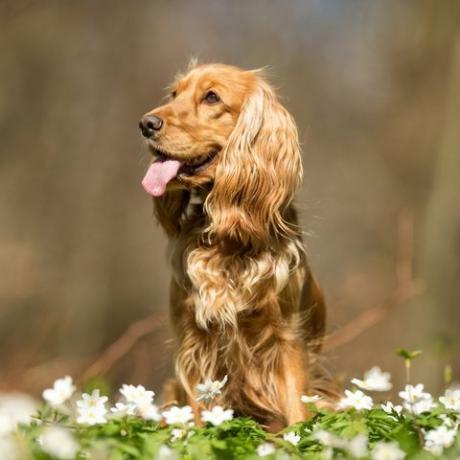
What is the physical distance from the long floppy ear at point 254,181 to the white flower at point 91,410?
1.60m

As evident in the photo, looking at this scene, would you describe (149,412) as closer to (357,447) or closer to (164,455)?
(164,455)

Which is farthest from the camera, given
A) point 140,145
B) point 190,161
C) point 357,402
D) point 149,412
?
point 140,145

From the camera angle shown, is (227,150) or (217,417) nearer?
(217,417)

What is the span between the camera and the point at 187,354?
13.5 ft

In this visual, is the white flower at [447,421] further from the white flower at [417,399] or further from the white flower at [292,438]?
the white flower at [292,438]

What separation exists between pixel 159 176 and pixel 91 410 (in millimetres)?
1666

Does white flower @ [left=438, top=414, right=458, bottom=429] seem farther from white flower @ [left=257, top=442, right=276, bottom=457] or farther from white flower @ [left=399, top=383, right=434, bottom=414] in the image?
white flower @ [left=257, top=442, right=276, bottom=457]

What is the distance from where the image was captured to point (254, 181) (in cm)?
405

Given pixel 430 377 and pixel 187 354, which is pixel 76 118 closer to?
pixel 430 377

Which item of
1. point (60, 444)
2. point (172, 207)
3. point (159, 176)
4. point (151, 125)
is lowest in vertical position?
point (60, 444)

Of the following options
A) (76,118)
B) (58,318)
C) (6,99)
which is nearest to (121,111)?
(76,118)

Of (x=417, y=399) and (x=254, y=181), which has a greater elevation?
(x=254, y=181)

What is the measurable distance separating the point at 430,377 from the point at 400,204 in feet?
14.6

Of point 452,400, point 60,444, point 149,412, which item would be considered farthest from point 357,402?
point 60,444
